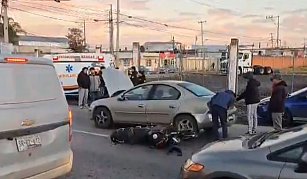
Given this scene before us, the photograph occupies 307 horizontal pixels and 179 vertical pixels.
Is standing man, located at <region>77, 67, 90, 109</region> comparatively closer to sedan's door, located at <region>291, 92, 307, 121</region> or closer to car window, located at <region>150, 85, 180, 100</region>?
car window, located at <region>150, 85, 180, 100</region>

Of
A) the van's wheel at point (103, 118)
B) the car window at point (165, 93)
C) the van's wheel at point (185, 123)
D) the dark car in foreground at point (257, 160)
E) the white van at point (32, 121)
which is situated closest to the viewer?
the dark car in foreground at point (257, 160)

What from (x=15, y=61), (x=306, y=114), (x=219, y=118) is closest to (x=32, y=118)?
→ (x=15, y=61)

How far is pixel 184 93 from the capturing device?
11.4 metres

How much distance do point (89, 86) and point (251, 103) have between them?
881 centimetres

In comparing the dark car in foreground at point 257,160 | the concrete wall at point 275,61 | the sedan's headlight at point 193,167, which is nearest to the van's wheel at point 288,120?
the dark car in foreground at point 257,160

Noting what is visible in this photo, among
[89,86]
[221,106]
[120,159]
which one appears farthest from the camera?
[89,86]

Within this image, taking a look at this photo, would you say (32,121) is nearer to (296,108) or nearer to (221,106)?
(221,106)

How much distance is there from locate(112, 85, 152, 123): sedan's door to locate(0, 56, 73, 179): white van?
618cm

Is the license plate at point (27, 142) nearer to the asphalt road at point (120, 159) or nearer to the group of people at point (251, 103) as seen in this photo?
the asphalt road at point (120, 159)

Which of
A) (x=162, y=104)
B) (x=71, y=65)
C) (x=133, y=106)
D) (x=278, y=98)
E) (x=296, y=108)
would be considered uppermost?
(x=71, y=65)

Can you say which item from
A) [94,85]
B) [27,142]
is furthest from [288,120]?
[27,142]

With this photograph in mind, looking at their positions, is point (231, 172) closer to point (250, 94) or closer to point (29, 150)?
point (29, 150)

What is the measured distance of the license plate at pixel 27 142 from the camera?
497cm

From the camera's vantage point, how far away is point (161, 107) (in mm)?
11617
